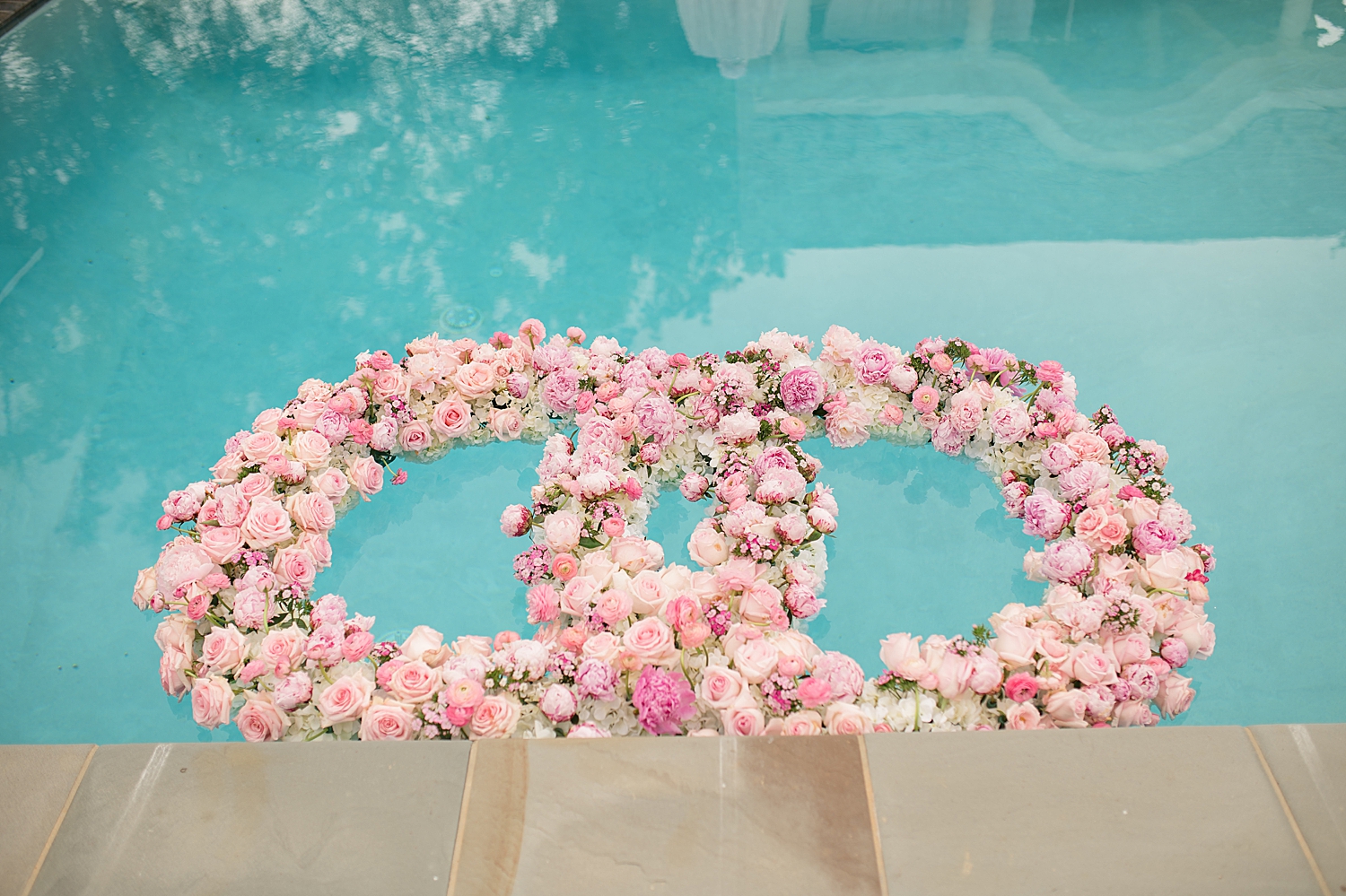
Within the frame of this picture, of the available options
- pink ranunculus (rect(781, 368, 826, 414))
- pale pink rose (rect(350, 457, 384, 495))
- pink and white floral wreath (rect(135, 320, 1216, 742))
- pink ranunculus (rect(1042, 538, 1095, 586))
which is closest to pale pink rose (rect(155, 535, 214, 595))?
pink and white floral wreath (rect(135, 320, 1216, 742))

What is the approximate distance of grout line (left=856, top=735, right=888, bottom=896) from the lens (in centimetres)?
169

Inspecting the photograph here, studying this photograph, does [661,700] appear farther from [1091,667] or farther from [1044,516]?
[1044,516]

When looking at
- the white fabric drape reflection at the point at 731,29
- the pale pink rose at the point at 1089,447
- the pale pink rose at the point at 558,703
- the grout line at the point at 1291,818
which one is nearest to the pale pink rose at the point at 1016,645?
the grout line at the point at 1291,818

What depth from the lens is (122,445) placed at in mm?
3377

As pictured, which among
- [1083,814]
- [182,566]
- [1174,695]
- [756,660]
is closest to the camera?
[1083,814]

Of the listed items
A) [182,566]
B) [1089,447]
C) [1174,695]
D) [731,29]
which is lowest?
[1174,695]

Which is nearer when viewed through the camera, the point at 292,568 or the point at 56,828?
the point at 56,828

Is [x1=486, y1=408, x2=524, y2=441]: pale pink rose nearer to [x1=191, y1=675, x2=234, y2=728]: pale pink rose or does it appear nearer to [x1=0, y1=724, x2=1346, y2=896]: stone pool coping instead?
[x1=191, y1=675, x2=234, y2=728]: pale pink rose

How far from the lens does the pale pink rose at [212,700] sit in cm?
227

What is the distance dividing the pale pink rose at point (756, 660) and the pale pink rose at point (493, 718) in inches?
21.7

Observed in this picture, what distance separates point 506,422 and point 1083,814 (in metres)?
2.03

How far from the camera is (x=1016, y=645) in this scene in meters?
2.24

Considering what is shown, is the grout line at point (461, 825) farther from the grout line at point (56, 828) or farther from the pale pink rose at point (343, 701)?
the pale pink rose at point (343, 701)

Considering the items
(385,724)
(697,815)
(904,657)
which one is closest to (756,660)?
(904,657)
